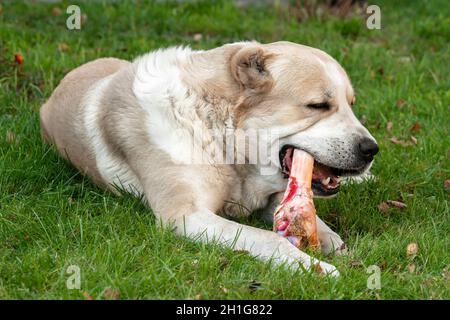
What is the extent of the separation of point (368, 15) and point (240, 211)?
4662mm

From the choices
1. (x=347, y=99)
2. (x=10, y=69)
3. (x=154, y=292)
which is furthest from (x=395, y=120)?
(x=154, y=292)

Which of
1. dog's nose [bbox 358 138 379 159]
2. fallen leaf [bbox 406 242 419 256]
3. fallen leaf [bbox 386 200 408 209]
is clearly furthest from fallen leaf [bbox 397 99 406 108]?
fallen leaf [bbox 406 242 419 256]

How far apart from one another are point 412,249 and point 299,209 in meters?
0.63

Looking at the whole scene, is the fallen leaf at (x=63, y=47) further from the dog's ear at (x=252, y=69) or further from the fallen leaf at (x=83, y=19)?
the dog's ear at (x=252, y=69)

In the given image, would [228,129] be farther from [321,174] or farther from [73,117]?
[73,117]

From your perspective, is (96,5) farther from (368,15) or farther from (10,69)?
(368,15)

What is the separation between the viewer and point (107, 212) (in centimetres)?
486

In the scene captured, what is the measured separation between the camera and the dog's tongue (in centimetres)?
455

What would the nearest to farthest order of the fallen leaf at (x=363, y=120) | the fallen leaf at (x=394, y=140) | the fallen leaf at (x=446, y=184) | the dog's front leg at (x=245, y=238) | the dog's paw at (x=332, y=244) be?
the dog's front leg at (x=245, y=238) < the dog's paw at (x=332, y=244) < the fallen leaf at (x=446, y=184) < the fallen leaf at (x=394, y=140) < the fallen leaf at (x=363, y=120)

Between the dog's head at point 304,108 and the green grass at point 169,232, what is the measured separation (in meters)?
0.48

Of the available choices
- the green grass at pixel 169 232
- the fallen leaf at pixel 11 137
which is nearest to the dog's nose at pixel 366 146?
the green grass at pixel 169 232

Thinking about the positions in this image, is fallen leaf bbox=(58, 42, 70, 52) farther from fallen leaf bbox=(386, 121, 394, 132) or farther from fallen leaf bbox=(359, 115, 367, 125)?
fallen leaf bbox=(386, 121, 394, 132)

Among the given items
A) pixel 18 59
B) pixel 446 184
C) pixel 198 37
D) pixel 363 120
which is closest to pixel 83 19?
pixel 198 37

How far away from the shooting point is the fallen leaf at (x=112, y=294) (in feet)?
12.6
